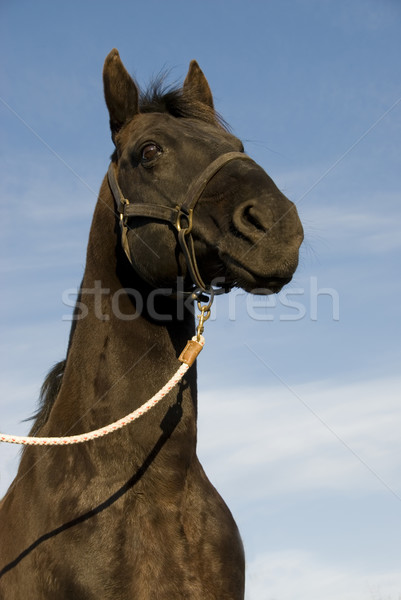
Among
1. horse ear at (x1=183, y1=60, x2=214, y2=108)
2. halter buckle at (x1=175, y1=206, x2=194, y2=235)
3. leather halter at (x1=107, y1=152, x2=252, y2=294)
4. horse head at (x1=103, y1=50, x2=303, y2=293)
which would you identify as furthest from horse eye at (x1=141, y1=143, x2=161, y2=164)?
horse ear at (x1=183, y1=60, x2=214, y2=108)

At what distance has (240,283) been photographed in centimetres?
468

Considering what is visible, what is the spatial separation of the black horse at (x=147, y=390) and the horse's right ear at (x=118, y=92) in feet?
1.21

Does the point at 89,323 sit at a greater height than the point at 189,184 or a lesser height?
lesser

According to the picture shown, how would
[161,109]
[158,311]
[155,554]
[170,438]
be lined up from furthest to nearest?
[161,109] < [158,311] < [170,438] < [155,554]

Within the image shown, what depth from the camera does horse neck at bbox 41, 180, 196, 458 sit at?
4688 mm

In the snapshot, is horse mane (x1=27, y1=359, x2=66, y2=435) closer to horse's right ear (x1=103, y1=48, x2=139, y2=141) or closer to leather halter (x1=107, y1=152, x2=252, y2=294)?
leather halter (x1=107, y1=152, x2=252, y2=294)

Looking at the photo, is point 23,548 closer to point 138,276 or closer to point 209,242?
point 138,276

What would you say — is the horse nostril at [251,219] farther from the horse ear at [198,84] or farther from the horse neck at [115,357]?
the horse ear at [198,84]

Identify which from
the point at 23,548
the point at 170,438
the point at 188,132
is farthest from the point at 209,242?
the point at 23,548

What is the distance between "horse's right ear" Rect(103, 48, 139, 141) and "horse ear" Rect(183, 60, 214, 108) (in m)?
0.86

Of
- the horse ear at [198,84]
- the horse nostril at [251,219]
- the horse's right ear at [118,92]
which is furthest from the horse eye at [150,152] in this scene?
the horse ear at [198,84]

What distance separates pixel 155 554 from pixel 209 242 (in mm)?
2003

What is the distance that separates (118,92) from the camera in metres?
5.48

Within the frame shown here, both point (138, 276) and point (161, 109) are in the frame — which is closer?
point (138, 276)
